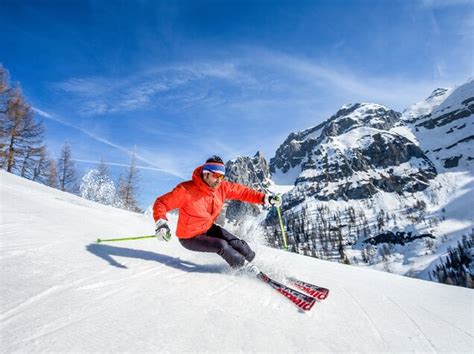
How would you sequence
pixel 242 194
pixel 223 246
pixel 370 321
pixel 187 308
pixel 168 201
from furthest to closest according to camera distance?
pixel 242 194 < pixel 168 201 < pixel 223 246 < pixel 370 321 < pixel 187 308

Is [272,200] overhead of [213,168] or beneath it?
beneath

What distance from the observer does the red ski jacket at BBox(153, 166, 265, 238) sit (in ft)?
15.6

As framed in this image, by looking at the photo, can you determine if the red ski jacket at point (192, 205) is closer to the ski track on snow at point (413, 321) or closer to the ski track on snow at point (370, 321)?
the ski track on snow at point (370, 321)

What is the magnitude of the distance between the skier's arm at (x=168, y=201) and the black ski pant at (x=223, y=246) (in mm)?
612

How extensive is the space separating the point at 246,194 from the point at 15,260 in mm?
3714

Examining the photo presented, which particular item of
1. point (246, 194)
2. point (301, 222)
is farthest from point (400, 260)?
point (246, 194)

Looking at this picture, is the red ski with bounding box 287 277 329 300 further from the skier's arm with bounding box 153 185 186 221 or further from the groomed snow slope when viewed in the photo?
the skier's arm with bounding box 153 185 186 221

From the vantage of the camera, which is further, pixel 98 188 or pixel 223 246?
pixel 98 188

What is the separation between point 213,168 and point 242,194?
116 centimetres

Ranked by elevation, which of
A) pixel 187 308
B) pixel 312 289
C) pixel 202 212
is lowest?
pixel 187 308

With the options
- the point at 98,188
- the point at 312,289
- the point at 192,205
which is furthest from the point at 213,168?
the point at 98,188

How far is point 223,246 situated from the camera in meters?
4.48

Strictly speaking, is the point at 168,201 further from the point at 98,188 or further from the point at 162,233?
the point at 98,188

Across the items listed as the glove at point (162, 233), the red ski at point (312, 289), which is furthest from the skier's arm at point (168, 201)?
the red ski at point (312, 289)
